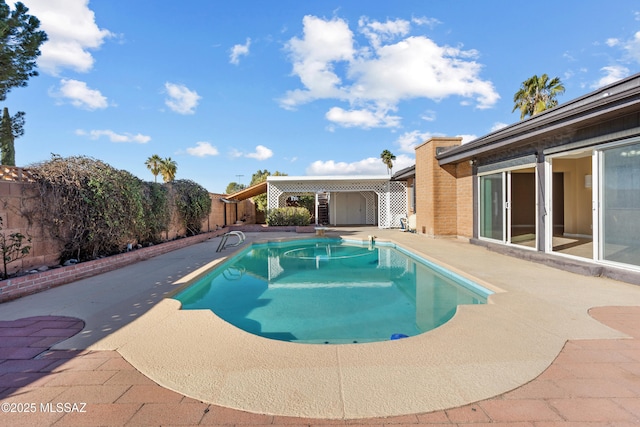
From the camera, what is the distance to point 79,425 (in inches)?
80.5

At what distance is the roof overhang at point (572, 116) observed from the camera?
5023 millimetres

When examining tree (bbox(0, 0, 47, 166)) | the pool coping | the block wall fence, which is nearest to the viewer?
the pool coping

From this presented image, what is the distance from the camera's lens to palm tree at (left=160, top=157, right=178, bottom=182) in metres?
37.1

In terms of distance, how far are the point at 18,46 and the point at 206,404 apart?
40.3 feet

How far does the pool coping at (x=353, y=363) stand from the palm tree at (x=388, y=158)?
32.1 metres

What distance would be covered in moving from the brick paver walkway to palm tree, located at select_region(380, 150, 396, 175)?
33048mm

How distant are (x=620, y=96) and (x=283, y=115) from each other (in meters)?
17.2

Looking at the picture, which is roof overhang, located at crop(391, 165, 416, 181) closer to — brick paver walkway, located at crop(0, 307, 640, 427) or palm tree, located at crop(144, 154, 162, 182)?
brick paver walkway, located at crop(0, 307, 640, 427)

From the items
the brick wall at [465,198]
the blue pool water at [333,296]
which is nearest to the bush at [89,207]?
the blue pool water at [333,296]

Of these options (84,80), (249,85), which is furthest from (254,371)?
(249,85)

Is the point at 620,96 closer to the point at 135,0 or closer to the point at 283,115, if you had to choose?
the point at 135,0

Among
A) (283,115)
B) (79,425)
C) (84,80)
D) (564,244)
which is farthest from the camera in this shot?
(283,115)

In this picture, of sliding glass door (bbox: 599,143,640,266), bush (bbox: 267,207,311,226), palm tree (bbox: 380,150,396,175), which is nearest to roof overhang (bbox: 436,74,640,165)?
sliding glass door (bbox: 599,143,640,266)

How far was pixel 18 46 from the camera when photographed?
8891 millimetres
